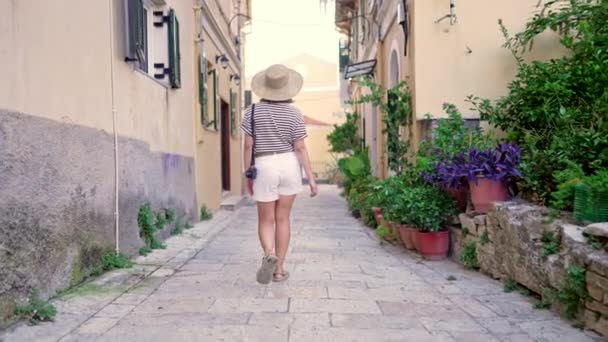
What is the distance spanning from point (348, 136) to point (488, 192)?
40.4 ft

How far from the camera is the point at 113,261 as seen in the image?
4555mm

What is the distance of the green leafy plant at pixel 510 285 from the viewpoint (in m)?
4.09

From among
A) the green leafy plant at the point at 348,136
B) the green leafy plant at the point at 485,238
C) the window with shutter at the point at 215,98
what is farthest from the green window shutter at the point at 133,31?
the green leafy plant at the point at 348,136

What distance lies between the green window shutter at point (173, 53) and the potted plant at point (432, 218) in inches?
126

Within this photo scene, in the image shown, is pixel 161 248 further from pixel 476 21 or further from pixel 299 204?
pixel 299 204

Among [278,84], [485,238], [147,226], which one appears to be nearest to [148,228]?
[147,226]

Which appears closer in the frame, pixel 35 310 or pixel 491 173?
pixel 35 310

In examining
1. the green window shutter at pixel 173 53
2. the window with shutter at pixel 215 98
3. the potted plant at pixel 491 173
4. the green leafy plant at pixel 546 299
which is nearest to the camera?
the green leafy plant at pixel 546 299

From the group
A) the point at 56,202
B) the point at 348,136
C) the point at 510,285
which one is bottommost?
the point at 510,285

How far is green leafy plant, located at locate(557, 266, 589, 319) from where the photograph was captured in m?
3.13

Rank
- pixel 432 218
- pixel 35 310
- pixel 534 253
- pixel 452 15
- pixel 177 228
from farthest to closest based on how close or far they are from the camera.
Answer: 1. pixel 177 228
2. pixel 452 15
3. pixel 432 218
4. pixel 534 253
5. pixel 35 310

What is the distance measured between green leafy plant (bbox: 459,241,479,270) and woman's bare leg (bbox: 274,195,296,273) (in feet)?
5.64

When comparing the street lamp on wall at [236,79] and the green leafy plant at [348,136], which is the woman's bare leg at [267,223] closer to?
the street lamp on wall at [236,79]

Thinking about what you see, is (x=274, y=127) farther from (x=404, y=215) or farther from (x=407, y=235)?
(x=407, y=235)
